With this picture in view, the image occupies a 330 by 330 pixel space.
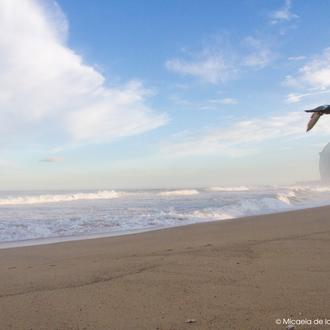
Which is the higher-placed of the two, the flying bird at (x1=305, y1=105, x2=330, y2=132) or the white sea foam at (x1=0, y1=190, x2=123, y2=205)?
the flying bird at (x1=305, y1=105, x2=330, y2=132)

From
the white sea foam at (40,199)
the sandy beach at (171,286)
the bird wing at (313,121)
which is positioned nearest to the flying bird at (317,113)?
the bird wing at (313,121)

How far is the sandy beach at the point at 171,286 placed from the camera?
343 centimetres

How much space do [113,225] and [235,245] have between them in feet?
20.4

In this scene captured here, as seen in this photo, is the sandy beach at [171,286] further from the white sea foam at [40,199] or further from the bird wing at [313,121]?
the white sea foam at [40,199]

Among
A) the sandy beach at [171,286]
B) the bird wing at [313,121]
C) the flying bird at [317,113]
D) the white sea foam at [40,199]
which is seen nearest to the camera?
the sandy beach at [171,286]

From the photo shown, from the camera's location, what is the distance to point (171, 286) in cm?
441

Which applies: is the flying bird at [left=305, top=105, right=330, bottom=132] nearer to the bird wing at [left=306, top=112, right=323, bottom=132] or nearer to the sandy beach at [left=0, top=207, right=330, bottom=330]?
the bird wing at [left=306, top=112, right=323, bottom=132]

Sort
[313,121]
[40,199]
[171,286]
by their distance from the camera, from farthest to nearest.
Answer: [40,199], [171,286], [313,121]

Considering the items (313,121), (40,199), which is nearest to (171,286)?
(313,121)

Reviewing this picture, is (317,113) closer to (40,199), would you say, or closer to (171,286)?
(171,286)

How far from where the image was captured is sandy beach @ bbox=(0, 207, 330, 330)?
11.2ft

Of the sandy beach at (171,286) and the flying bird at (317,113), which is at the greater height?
the flying bird at (317,113)

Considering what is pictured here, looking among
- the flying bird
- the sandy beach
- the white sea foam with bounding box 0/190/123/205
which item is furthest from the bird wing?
the white sea foam with bounding box 0/190/123/205

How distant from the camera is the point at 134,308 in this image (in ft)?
12.2
